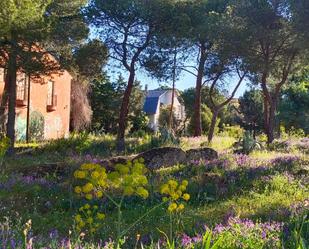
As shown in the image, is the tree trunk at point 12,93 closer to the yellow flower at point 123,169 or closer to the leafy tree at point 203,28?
the leafy tree at point 203,28

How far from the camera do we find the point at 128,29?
2019cm

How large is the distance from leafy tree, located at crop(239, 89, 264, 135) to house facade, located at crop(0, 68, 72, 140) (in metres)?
18.0

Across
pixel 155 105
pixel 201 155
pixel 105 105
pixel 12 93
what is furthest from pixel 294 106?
pixel 155 105

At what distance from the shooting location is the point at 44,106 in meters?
34.7

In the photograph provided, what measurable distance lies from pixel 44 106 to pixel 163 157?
80.4ft

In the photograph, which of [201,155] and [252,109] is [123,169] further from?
[252,109]

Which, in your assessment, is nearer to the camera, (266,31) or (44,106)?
(266,31)

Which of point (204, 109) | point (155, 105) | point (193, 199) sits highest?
point (155, 105)

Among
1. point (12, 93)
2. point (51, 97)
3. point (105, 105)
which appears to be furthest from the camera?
point (105, 105)

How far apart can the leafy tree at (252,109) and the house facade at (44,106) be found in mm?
17969

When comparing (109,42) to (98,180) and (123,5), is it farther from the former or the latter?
(98,180)

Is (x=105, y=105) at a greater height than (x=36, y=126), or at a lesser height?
greater

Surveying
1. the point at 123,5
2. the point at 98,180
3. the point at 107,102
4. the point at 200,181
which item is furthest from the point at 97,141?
the point at 107,102

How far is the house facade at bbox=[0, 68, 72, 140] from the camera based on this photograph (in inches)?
1180
